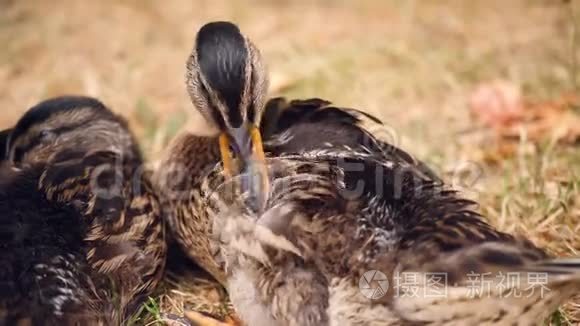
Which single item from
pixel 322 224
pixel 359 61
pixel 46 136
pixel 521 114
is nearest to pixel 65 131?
pixel 46 136

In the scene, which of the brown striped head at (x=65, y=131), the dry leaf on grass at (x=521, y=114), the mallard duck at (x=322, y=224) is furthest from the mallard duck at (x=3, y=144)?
the dry leaf on grass at (x=521, y=114)

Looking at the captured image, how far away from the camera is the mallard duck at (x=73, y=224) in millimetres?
2557

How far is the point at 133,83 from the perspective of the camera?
504 cm

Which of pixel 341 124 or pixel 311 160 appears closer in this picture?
pixel 311 160

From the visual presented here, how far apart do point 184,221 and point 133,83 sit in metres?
2.11

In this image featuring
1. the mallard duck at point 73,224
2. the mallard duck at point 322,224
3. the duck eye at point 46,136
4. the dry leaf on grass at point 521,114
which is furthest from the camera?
the dry leaf on grass at point 521,114

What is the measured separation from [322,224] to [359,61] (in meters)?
2.80

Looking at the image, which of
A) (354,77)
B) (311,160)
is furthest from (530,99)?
(311,160)

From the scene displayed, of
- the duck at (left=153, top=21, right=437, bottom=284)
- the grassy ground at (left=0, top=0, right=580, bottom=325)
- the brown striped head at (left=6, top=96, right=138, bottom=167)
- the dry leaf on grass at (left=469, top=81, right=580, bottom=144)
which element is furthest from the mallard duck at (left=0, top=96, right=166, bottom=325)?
the dry leaf on grass at (left=469, top=81, right=580, bottom=144)

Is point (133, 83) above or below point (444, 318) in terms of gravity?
above

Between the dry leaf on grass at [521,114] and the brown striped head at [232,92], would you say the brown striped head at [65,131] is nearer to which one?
the brown striped head at [232,92]

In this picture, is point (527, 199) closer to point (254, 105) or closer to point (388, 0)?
point (254, 105)

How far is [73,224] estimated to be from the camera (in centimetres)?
282

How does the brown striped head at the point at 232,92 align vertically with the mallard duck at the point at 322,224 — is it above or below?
above
